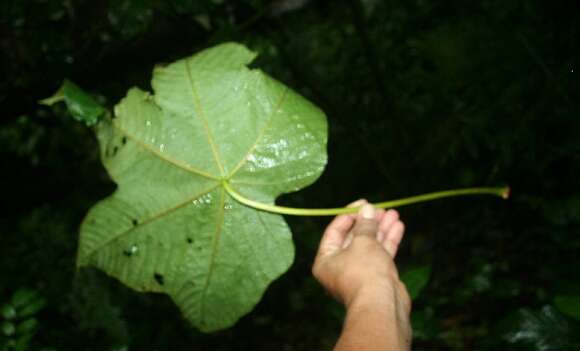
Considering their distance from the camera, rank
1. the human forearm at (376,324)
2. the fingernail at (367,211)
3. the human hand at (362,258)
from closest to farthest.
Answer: the human forearm at (376,324) < the human hand at (362,258) < the fingernail at (367,211)

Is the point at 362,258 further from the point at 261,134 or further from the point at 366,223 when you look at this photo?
the point at 261,134

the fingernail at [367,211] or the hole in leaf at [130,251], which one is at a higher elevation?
the hole in leaf at [130,251]

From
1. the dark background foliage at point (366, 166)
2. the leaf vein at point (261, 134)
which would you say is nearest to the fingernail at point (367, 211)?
the leaf vein at point (261, 134)

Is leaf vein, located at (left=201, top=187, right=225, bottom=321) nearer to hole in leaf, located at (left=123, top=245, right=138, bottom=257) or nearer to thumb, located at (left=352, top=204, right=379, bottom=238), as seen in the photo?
hole in leaf, located at (left=123, top=245, right=138, bottom=257)

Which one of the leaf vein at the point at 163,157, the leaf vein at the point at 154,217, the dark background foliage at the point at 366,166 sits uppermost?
the leaf vein at the point at 163,157

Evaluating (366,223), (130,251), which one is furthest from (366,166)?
(130,251)

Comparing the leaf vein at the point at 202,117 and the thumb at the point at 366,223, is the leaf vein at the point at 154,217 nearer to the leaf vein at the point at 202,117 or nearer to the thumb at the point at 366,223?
the leaf vein at the point at 202,117
